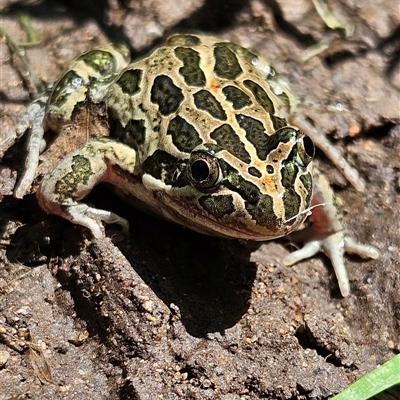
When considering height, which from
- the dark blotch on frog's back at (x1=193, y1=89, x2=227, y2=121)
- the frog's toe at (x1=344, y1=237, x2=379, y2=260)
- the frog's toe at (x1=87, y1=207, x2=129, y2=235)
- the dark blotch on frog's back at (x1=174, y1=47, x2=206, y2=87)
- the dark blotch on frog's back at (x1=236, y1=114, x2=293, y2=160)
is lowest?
the frog's toe at (x1=344, y1=237, x2=379, y2=260)

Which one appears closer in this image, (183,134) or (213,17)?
(183,134)

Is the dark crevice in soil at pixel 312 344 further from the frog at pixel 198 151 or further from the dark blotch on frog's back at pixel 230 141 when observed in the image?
the dark blotch on frog's back at pixel 230 141

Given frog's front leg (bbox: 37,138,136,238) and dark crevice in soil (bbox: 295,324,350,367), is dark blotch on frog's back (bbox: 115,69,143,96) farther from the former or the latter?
dark crevice in soil (bbox: 295,324,350,367)

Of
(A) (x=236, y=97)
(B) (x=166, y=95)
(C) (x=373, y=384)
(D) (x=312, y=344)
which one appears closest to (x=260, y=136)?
(A) (x=236, y=97)

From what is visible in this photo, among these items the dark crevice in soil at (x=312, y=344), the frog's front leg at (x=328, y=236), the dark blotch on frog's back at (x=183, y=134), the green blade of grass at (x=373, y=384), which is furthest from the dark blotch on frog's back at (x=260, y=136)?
the green blade of grass at (x=373, y=384)

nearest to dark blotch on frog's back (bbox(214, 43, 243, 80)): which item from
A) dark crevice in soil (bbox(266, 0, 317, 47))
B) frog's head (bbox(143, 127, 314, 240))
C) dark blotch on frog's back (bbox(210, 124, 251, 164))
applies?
dark blotch on frog's back (bbox(210, 124, 251, 164))

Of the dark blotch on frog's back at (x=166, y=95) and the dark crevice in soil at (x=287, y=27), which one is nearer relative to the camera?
the dark blotch on frog's back at (x=166, y=95)

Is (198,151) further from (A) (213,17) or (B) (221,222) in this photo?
(A) (213,17)

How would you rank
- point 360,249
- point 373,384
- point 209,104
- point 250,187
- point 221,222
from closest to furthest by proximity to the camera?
1. point 373,384
2. point 250,187
3. point 221,222
4. point 209,104
5. point 360,249
